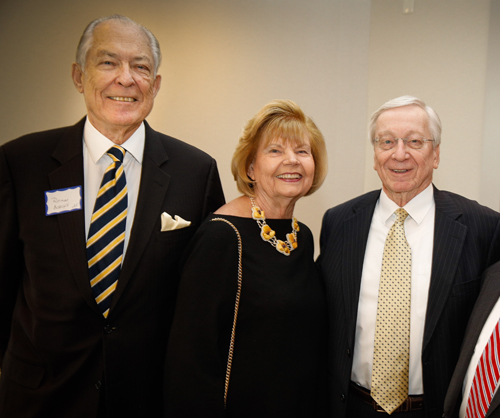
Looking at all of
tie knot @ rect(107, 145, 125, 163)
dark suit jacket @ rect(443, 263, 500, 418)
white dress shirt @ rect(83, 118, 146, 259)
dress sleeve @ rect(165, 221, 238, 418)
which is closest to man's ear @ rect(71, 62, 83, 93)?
white dress shirt @ rect(83, 118, 146, 259)

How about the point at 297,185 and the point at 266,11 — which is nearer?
the point at 297,185

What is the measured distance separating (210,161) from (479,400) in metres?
1.54

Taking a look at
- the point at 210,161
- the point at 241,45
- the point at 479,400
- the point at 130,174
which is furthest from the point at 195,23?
the point at 479,400

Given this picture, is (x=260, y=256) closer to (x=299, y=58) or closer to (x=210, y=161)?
(x=210, y=161)

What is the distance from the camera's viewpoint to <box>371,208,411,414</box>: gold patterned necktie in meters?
1.78

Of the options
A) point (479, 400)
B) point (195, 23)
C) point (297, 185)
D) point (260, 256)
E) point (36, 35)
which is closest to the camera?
point (479, 400)

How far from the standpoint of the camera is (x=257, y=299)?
5.57ft

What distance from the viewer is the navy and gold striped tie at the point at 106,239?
170cm

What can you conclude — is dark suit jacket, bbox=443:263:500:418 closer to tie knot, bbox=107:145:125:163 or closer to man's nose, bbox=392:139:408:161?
man's nose, bbox=392:139:408:161

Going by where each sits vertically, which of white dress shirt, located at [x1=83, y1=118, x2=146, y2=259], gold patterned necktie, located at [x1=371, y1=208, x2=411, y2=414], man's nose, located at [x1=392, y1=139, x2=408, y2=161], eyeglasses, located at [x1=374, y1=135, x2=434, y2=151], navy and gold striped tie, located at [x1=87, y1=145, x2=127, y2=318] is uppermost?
eyeglasses, located at [x1=374, y1=135, x2=434, y2=151]

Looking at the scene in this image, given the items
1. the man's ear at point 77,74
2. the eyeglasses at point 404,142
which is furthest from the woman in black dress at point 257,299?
the man's ear at point 77,74

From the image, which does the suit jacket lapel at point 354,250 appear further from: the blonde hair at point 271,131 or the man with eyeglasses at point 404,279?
the blonde hair at point 271,131

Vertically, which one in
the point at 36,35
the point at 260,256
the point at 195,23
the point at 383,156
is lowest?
the point at 260,256

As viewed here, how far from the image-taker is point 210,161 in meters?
2.11
